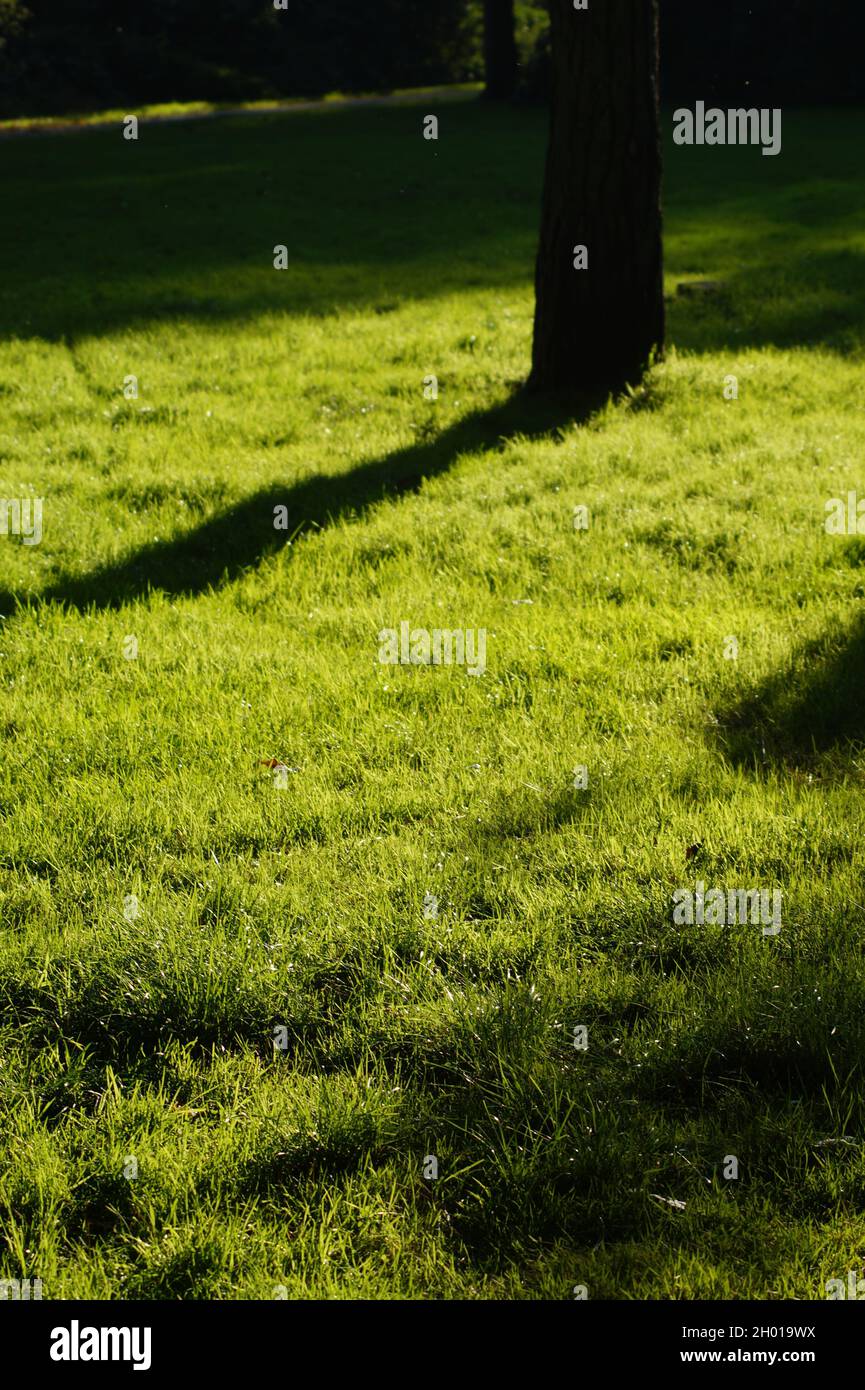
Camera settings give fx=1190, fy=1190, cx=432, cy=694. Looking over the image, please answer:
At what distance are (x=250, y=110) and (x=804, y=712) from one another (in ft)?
103

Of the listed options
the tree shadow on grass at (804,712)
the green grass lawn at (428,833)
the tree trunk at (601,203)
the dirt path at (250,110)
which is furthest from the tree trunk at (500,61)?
the tree shadow on grass at (804,712)

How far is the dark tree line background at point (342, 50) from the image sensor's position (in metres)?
27.4

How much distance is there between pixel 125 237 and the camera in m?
15.6

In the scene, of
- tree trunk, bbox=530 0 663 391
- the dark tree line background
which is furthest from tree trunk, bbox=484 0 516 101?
tree trunk, bbox=530 0 663 391

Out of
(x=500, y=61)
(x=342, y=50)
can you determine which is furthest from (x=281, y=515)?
(x=342, y=50)

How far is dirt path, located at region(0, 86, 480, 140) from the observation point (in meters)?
27.1

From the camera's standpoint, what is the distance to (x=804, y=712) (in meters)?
4.76

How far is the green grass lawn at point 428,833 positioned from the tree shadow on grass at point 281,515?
35 mm

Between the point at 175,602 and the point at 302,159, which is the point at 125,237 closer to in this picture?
the point at 302,159

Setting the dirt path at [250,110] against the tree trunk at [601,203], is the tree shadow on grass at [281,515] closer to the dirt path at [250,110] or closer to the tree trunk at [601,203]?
the tree trunk at [601,203]

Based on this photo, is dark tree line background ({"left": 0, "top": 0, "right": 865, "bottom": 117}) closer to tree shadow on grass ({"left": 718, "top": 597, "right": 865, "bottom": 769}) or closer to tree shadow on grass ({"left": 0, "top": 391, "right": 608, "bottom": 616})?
tree shadow on grass ({"left": 0, "top": 391, "right": 608, "bottom": 616})

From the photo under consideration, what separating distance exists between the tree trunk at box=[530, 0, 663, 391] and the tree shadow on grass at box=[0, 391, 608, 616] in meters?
0.39

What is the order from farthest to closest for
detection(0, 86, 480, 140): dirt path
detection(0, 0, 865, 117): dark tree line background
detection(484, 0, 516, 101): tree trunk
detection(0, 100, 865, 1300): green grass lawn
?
detection(484, 0, 516, 101): tree trunk < detection(0, 0, 865, 117): dark tree line background < detection(0, 86, 480, 140): dirt path < detection(0, 100, 865, 1300): green grass lawn

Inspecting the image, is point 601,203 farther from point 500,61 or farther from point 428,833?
point 500,61
